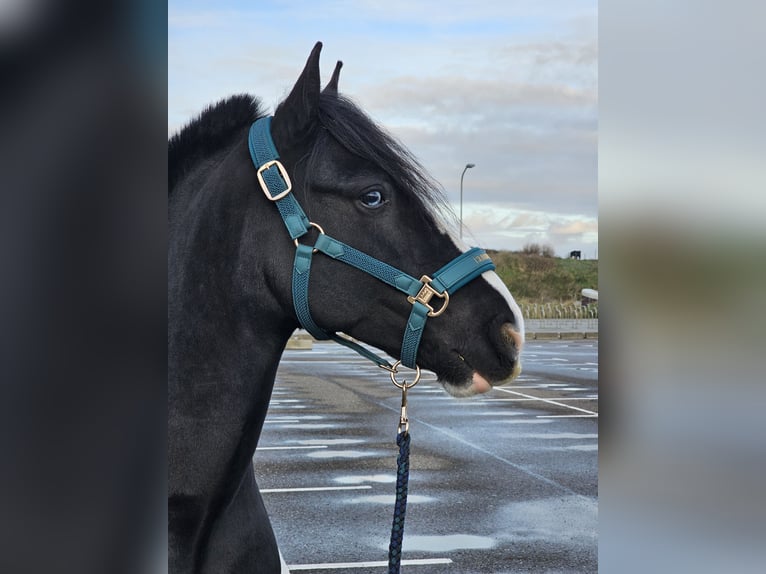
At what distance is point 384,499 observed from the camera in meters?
6.39

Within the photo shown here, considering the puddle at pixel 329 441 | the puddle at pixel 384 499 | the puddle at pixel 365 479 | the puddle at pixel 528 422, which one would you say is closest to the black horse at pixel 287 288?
the puddle at pixel 384 499

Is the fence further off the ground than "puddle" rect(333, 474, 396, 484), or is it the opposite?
"puddle" rect(333, 474, 396, 484)

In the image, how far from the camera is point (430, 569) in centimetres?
483

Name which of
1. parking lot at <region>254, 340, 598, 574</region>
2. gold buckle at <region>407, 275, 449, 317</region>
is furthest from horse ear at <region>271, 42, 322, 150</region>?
parking lot at <region>254, 340, 598, 574</region>

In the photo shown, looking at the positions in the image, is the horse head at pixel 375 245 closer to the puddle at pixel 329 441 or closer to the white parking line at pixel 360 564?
the white parking line at pixel 360 564

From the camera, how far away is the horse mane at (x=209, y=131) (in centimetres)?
210

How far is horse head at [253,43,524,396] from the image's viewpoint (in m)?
1.92

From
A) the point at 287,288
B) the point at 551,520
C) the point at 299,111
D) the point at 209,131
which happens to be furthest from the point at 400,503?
the point at 551,520

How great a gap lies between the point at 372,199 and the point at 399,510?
0.79m

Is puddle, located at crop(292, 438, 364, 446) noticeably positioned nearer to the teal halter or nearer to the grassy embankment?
the teal halter

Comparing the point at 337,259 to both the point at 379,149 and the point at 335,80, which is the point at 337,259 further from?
the point at 335,80
